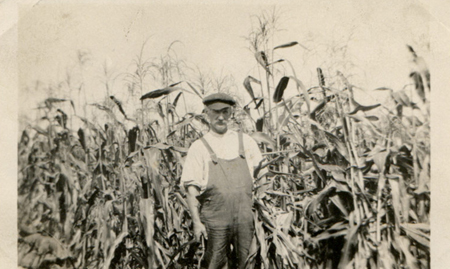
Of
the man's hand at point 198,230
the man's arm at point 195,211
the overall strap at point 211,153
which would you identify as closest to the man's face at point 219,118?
the overall strap at point 211,153

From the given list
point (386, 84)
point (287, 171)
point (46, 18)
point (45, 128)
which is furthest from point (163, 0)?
point (386, 84)

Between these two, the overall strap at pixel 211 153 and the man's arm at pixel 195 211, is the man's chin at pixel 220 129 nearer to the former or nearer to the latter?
the overall strap at pixel 211 153

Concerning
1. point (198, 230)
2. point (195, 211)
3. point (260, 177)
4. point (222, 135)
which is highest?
point (222, 135)

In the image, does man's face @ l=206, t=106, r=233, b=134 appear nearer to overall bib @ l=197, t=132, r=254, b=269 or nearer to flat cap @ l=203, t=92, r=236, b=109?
flat cap @ l=203, t=92, r=236, b=109

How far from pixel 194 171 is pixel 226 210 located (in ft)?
0.91

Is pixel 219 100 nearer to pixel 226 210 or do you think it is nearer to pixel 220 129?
pixel 220 129

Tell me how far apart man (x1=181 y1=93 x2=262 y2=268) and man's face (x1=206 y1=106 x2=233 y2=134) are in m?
0.02

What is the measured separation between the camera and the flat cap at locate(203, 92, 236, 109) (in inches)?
78.2

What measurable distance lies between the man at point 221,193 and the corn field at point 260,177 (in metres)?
0.08

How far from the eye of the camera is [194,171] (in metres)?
1.93

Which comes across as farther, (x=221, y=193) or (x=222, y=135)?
(x=222, y=135)

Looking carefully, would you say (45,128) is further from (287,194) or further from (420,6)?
(420,6)

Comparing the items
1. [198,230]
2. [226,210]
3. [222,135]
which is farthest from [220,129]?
[198,230]

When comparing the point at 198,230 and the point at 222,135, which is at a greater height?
the point at 222,135
